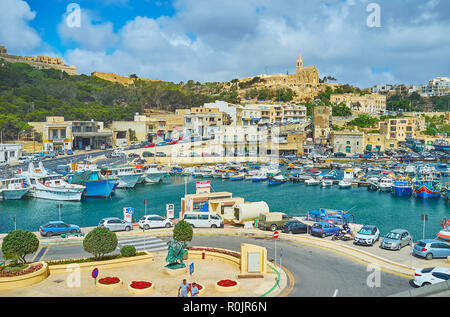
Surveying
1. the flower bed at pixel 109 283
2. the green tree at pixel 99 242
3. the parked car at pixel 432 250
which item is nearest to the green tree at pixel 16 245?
the green tree at pixel 99 242

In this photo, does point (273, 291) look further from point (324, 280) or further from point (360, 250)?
point (360, 250)

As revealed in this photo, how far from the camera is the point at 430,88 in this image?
474 ft

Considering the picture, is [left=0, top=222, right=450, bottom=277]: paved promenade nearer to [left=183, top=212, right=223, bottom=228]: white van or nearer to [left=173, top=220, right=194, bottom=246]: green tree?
[left=183, top=212, right=223, bottom=228]: white van

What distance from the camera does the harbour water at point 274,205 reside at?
30.6m

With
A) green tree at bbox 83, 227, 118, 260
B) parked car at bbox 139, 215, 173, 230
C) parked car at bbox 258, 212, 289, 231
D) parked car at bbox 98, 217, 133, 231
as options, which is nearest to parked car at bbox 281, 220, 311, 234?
Answer: parked car at bbox 258, 212, 289, 231

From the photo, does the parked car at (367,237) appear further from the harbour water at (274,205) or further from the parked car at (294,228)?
the harbour water at (274,205)

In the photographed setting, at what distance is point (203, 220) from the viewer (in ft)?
71.3

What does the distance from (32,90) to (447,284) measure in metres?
89.6

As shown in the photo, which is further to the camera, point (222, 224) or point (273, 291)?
point (222, 224)

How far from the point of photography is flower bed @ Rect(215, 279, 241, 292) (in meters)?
11.9

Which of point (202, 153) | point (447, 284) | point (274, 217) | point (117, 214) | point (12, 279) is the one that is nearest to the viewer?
point (447, 284)

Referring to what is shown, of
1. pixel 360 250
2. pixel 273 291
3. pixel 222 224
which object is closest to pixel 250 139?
pixel 222 224

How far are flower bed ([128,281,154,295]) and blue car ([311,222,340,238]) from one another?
32.5 ft

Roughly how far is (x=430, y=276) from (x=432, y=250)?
3.81 m
